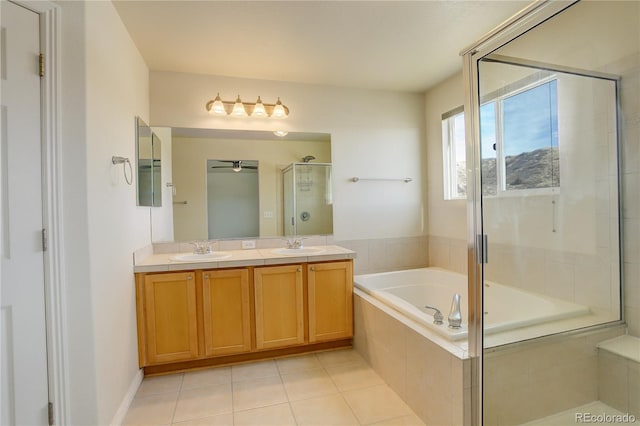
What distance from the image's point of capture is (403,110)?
3.32 m

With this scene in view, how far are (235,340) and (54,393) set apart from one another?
1115 mm

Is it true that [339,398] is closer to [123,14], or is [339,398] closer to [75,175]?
[75,175]

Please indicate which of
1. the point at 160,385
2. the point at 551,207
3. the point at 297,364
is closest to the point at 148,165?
the point at 160,385

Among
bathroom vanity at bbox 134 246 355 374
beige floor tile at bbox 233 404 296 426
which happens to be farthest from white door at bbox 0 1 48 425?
beige floor tile at bbox 233 404 296 426

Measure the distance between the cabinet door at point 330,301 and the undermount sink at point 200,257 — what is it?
2.38 feet

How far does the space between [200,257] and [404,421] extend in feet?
5.95

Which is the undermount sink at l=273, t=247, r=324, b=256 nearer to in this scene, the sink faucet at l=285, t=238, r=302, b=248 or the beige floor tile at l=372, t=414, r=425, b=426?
the sink faucet at l=285, t=238, r=302, b=248

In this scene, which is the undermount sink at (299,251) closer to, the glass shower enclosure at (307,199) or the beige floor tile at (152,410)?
the glass shower enclosure at (307,199)

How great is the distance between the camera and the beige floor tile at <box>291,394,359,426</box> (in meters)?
1.75

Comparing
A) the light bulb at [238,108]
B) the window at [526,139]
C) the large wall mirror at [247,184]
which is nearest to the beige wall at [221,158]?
the large wall mirror at [247,184]

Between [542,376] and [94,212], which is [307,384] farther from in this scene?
[94,212]

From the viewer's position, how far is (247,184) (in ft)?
9.46

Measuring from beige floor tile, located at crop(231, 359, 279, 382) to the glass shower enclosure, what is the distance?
1.14m

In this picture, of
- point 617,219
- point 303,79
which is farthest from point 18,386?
point 617,219
